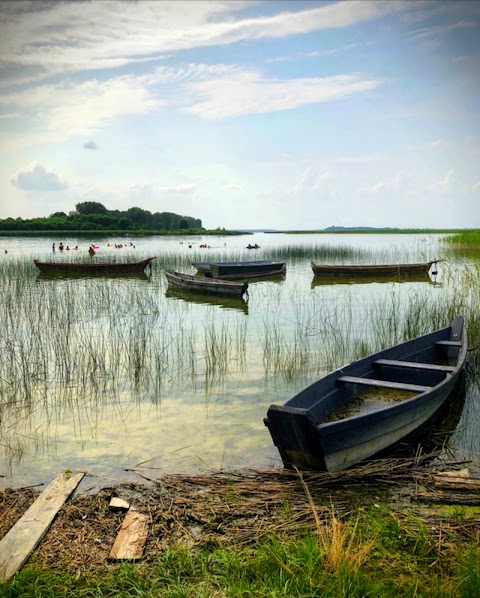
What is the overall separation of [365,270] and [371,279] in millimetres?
556

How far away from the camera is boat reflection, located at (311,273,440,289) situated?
21.6 m

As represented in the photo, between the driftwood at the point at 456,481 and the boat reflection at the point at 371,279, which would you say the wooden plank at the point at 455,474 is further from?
the boat reflection at the point at 371,279

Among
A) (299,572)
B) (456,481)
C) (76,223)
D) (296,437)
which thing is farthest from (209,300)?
(76,223)

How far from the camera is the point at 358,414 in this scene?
17.9ft

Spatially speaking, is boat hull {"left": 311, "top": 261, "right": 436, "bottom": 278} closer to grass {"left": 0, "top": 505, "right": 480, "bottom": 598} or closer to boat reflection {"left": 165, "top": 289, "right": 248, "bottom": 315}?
boat reflection {"left": 165, "top": 289, "right": 248, "bottom": 315}

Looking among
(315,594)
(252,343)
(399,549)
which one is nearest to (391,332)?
(252,343)

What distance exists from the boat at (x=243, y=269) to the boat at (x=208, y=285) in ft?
8.50

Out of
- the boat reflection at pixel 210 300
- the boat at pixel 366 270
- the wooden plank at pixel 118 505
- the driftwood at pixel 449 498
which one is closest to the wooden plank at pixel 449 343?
the driftwood at pixel 449 498

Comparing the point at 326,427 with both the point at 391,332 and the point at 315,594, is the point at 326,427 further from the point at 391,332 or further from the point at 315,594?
the point at 391,332

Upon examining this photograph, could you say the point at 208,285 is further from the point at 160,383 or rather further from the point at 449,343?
the point at 449,343

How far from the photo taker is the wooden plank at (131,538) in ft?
11.2


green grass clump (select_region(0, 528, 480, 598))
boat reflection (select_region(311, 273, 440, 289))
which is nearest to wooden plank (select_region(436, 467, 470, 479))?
green grass clump (select_region(0, 528, 480, 598))

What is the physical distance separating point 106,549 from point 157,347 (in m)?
6.38

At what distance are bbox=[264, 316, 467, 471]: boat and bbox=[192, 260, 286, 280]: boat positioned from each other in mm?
14063
